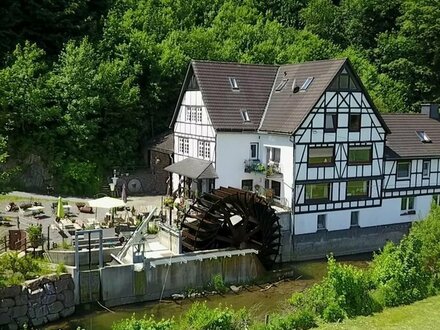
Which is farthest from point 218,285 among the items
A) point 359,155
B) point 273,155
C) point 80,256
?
point 359,155

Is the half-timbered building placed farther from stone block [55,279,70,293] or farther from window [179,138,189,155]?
stone block [55,279,70,293]

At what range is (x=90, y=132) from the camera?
1280 inches

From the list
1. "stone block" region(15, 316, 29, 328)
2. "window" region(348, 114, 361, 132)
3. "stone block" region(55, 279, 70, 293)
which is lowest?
"stone block" region(15, 316, 29, 328)

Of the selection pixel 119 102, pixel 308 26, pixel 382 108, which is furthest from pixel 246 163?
pixel 308 26

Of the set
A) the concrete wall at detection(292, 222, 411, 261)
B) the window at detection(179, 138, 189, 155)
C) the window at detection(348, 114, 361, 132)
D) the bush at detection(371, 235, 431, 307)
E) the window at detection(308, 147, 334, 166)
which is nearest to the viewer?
the bush at detection(371, 235, 431, 307)

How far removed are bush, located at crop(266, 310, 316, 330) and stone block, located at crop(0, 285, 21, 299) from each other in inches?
320

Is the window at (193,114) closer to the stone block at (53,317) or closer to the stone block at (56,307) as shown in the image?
the stone block at (56,307)

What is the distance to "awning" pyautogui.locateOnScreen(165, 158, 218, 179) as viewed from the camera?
27141 mm

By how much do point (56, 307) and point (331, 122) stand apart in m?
15.2

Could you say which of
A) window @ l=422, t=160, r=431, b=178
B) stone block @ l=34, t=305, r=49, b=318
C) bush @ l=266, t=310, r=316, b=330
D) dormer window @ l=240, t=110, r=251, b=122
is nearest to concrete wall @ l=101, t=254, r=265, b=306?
stone block @ l=34, t=305, r=49, b=318

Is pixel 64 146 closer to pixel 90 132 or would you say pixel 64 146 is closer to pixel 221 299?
pixel 90 132

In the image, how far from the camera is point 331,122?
26406mm

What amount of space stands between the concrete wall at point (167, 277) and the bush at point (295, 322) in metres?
6.75

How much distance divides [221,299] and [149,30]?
30922 mm
